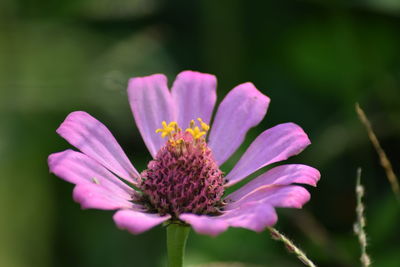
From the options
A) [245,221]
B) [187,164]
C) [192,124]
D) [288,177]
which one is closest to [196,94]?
[192,124]

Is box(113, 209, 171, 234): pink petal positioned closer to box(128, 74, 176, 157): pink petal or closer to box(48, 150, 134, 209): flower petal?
box(48, 150, 134, 209): flower petal

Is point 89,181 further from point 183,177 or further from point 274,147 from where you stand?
point 274,147

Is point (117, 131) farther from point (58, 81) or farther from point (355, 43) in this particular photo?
point (355, 43)

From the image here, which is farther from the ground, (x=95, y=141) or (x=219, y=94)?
(x=219, y=94)

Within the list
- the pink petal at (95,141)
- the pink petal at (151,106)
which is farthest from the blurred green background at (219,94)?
the pink petal at (95,141)

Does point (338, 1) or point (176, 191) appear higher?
point (338, 1)

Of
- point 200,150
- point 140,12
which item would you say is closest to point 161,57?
point 140,12
